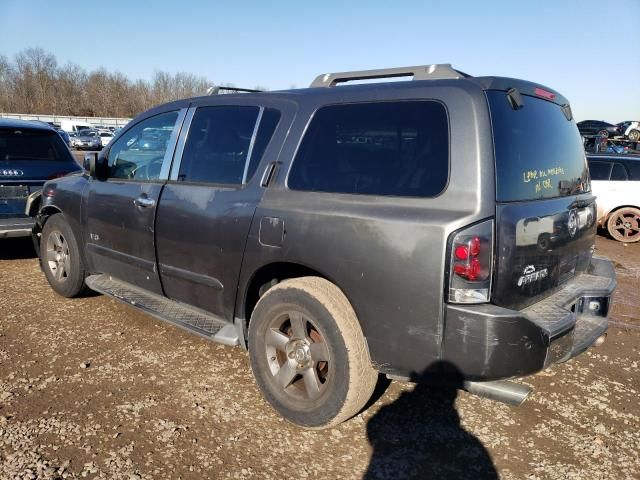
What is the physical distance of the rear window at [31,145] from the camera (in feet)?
20.3

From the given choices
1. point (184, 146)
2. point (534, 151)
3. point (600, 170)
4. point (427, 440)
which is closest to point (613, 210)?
point (600, 170)

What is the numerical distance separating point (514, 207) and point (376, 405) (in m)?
1.49

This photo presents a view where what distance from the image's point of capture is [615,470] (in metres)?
2.52

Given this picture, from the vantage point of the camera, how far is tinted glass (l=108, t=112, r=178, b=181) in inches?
149

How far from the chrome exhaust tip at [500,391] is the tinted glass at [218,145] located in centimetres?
181

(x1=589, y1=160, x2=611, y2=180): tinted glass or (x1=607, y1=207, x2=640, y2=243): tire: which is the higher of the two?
(x1=589, y1=160, x2=611, y2=180): tinted glass

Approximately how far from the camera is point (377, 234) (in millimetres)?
2428

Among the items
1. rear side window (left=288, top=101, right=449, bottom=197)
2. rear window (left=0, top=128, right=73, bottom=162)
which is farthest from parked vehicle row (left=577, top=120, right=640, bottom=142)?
rear side window (left=288, top=101, right=449, bottom=197)

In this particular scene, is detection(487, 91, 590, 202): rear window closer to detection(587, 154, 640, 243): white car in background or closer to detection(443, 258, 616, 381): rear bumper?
detection(443, 258, 616, 381): rear bumper

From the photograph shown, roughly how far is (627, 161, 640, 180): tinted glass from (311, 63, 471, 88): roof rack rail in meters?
8.03

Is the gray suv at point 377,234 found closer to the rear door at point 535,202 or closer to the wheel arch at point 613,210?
the rear door at point 535,202

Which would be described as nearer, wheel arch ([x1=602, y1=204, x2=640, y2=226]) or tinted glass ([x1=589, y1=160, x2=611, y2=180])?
wheel arch ([x1=602, y1=204, x2=640, y2=226])

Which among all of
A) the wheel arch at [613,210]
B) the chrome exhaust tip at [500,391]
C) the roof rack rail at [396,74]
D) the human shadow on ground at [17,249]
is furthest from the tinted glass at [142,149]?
the wheel arch at [613,210]

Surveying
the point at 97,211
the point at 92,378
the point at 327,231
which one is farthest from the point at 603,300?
the point at 97,211
